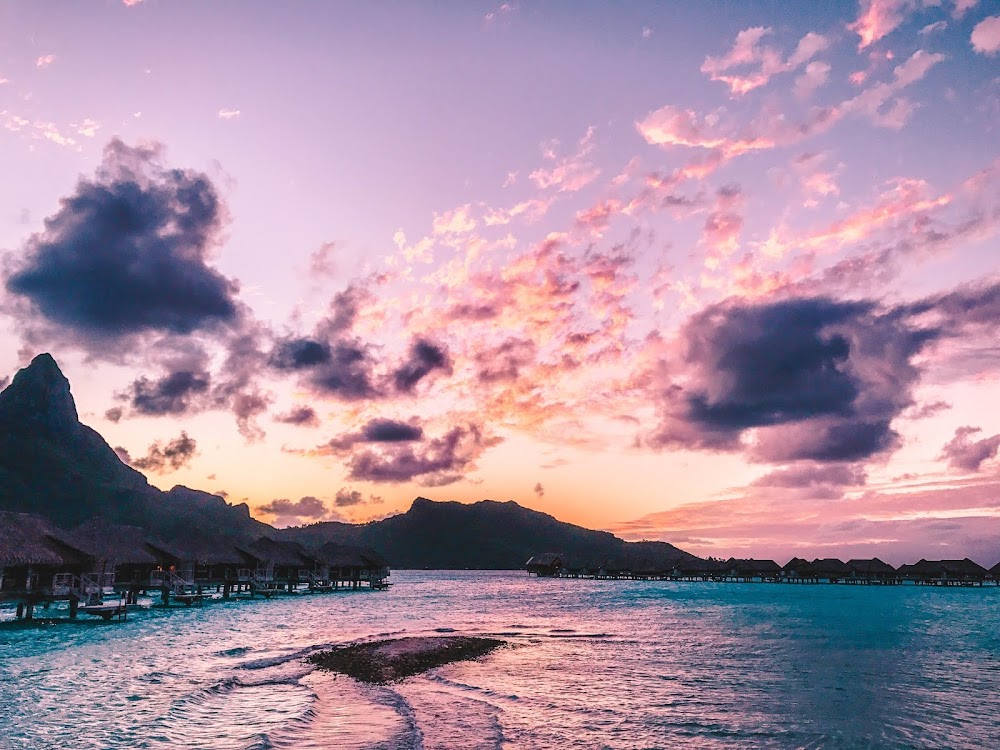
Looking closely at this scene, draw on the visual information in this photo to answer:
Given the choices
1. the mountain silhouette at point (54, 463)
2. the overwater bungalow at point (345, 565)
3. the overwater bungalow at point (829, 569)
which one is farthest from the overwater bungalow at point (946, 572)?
the mountain silhouette at point (54, 463)

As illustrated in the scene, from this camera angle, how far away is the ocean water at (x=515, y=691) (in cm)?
1872

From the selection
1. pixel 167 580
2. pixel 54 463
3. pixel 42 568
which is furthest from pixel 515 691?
pixel 54 463

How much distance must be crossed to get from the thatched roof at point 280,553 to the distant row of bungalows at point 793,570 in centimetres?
8821

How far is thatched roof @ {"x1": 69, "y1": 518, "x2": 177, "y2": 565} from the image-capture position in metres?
52.0

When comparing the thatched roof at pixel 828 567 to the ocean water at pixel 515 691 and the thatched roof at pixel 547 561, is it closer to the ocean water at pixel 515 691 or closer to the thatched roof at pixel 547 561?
the thatched roof at pixel 547 561

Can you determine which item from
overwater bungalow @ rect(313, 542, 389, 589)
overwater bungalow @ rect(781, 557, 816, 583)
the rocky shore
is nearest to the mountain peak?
overwater bungalow @ rect(313, 542, 389, 589)

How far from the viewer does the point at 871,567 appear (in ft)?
421

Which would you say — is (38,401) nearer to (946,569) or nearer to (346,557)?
(346,557)

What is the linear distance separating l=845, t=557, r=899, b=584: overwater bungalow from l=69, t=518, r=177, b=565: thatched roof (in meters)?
123

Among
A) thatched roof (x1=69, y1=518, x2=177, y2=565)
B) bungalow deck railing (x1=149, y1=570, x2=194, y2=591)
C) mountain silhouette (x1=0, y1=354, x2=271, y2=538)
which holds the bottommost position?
bungalow deck railing (x1=149, y1=570, x2=194, y2=591)

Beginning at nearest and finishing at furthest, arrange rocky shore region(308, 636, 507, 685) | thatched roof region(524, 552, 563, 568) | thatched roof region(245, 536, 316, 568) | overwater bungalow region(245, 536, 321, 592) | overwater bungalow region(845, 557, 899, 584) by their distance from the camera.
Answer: rocky shore region(308, 636, 507, 685)
overwater bungalow region(245, 536, 321, 592)
thatched roof region(245, 536, 316, 568)
overwater bungalow region(845, 557, 899, 584)
thatched roof region(524, 552, 563, 568)

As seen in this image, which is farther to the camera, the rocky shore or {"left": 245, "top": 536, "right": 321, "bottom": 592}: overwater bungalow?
{"left": 245, "top": 536, "right": 321, "bottom": 592}: overwater bungalow

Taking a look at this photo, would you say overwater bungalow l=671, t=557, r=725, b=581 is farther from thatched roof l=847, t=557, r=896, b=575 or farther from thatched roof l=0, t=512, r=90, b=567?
thatched roof l=0, t=512, r=90, b=567

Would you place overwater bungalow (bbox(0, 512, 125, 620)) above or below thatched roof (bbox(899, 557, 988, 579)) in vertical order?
above
